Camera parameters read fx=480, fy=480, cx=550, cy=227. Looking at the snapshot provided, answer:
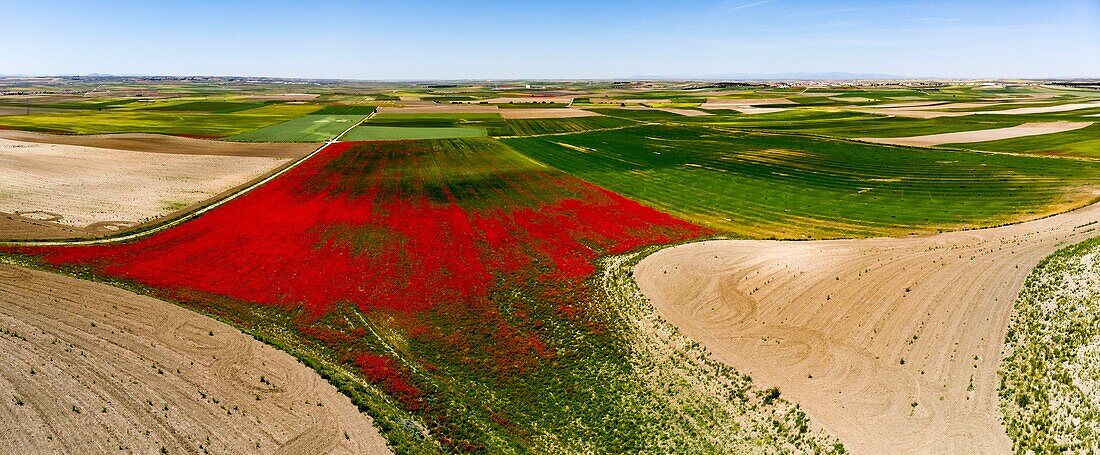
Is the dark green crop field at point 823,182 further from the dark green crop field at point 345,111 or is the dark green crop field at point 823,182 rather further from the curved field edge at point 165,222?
the dark green crop field at point 345,111

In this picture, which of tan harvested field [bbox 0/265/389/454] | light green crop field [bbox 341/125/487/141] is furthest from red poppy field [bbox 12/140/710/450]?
light green crop field [bbox 341/125/487/141]

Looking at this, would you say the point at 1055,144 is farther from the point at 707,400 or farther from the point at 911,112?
the point at 707,400

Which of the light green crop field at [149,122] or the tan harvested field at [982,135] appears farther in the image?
the light green crop field at [149,122]

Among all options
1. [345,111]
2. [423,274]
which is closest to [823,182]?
[423,274]

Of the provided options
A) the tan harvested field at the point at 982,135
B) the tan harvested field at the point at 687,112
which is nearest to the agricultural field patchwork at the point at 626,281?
the tan harvested field at the point at 982,135

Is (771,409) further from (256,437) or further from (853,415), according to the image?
(256,437)
